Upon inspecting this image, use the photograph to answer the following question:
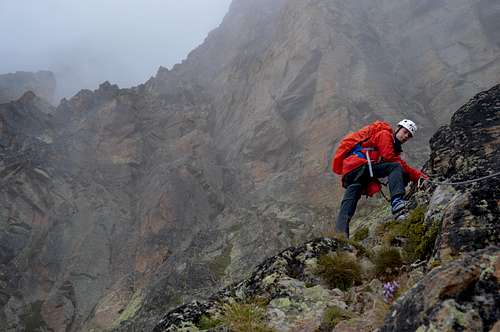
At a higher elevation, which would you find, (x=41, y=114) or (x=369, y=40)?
(x=41, y=114)

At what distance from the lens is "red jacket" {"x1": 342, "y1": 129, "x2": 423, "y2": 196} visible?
31.9 ft

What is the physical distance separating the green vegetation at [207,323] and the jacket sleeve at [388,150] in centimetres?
494

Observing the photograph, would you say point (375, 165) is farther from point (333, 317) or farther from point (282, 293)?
point (333, 317)

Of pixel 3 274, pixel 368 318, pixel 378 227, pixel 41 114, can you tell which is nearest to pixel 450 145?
pixel 378 227

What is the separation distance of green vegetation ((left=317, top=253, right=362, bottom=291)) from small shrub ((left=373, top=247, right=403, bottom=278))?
367 millimetres

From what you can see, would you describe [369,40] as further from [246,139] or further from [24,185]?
[24,185]

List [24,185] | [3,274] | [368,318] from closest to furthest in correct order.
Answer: [368,318] → [3,274] → [24,185]

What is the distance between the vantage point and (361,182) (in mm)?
10117

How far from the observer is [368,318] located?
5543mm

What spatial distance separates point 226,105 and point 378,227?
67.7 meters

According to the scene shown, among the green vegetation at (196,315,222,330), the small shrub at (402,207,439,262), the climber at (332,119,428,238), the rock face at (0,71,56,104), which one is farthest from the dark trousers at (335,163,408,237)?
the rock face at (0,71,56,104)

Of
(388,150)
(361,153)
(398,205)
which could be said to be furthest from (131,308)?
(388,150)

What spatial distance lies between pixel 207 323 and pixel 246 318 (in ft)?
2.30

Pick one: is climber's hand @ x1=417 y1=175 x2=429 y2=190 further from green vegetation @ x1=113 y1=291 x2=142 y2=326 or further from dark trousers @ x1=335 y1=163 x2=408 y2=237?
green vegetation @ x1=113 y1=291 x2=142 y2=326
